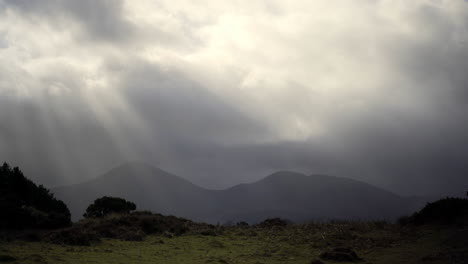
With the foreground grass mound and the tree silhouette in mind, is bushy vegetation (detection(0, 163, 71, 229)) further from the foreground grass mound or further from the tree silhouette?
the tree silhouette

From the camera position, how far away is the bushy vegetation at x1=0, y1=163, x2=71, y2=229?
80.9ft

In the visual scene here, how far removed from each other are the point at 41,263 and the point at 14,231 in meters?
10.6

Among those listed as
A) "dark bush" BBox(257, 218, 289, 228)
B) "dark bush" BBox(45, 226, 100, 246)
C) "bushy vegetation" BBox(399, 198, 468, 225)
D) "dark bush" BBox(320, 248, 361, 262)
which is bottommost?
"dark bush" BBox(320, 248, 361, 262)

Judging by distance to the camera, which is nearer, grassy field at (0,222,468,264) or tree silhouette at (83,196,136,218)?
grassy field at (0,222,468,264)

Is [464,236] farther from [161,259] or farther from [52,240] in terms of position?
[52,240]

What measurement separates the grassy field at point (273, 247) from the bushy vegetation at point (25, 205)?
523 centimetres

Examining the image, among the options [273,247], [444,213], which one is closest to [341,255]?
[273,247]

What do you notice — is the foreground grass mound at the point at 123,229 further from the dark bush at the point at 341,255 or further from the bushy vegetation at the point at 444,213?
the bushy vegetation at the point at 444,213

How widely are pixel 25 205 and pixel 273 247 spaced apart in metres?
19.9

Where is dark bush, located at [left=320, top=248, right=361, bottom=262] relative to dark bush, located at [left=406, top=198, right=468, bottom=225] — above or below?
below

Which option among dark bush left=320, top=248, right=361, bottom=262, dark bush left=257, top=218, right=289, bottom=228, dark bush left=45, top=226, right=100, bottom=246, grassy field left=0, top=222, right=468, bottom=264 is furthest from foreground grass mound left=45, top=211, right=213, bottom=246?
dark bush left=320, top=248, right=361, bottom=262

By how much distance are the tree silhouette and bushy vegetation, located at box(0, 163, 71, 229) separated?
3.59 metres

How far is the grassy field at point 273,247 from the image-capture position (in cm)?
1575

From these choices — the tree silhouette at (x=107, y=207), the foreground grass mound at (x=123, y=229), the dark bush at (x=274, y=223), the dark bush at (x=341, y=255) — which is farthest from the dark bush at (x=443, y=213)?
the tree silhouette at (x=107, y=207)
